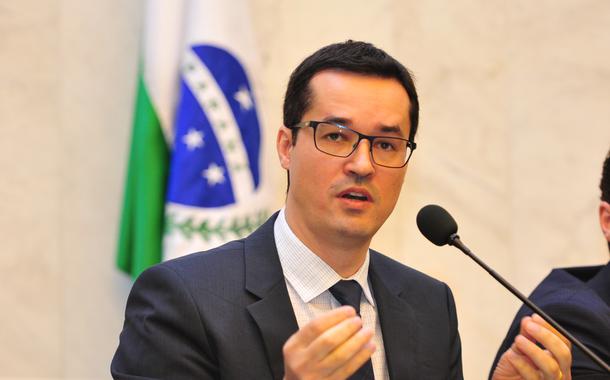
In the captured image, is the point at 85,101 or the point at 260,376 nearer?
the point at 260,376

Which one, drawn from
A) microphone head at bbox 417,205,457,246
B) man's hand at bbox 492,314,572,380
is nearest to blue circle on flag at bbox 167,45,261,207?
microphone head at bbox 417,205,457,246

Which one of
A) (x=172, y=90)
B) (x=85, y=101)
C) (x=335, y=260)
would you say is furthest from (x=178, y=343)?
(x=85, y=101)

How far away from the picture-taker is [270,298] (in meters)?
2.64

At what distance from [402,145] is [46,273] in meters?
2.23

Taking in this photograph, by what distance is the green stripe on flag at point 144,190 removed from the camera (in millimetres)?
4137

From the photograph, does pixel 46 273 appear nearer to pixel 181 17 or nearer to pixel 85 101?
pixel 85 101

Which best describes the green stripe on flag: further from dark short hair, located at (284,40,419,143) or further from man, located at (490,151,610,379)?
A: man, located at (490,151,610,379)

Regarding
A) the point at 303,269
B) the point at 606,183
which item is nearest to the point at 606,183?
the point at 606,183

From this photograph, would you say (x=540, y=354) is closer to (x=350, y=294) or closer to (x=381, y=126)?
(x=350, y=294)

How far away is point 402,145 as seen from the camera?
279 centimetres

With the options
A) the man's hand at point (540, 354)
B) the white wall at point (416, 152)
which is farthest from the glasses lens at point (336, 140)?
the white wall at point (416, 152)

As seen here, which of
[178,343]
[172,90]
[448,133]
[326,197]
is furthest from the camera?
[448,133]

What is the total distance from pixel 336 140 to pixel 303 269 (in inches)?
15.3

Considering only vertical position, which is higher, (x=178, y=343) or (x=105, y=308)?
(x=178, y=343)
